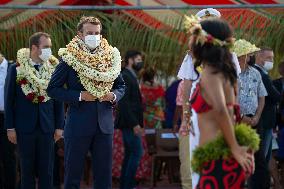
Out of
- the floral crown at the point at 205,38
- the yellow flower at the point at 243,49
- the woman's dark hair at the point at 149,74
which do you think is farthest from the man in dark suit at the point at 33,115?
the floral crown at the point at 205,38

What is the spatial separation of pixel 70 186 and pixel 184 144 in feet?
6.24

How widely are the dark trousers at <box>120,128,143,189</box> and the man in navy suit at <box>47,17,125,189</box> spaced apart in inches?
109

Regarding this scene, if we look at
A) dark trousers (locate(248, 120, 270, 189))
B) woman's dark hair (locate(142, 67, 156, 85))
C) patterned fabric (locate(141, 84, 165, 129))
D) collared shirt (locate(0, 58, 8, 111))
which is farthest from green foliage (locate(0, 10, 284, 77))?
dark trousers (locate(248, 120, 270, 189))

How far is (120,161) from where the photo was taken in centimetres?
1268

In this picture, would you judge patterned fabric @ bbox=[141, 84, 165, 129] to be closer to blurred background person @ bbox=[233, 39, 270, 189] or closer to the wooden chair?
the wooden chair

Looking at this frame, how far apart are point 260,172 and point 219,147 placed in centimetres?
420

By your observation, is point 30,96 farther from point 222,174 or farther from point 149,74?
point 222,174

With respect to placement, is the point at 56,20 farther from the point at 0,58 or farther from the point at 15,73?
the point at 15,73

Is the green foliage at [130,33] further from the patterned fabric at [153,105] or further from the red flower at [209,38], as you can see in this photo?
the red flower at [209,38]

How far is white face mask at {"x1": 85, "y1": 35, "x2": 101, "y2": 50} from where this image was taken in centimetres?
837

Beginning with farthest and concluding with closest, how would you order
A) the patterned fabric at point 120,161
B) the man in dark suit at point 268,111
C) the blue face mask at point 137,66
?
1. the patterned fabric at point 120,161
2. the blue face mask at point 137,66
3. the man in dark suit at point 268,111

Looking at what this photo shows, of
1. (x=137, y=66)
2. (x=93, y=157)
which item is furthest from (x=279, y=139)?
(x=93, y=157)

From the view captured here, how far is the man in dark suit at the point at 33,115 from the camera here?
9312 millimetres

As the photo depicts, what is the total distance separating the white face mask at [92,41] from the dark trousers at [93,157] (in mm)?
819
